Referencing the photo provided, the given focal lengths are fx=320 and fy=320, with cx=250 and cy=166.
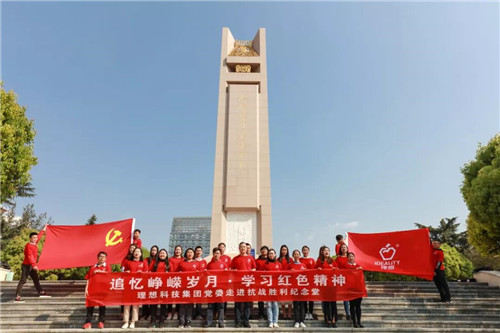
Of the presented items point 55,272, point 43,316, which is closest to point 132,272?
point 43,316

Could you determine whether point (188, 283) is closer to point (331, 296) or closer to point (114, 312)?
point (114, 312)

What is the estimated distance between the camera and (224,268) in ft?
21.4

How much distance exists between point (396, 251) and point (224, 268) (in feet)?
15.1

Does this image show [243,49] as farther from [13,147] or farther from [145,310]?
[145,310]

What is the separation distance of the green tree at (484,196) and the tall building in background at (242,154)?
23.4 ft

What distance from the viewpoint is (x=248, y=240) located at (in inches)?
500

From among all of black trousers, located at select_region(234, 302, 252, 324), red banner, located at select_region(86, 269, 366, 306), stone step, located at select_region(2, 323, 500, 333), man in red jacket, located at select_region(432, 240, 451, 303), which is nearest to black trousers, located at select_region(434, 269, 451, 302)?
man in red jacket, located at select_region(432, 240, 451, 303)

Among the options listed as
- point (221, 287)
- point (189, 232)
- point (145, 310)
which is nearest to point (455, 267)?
point (221, 287)

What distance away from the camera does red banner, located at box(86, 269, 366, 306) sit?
6.02m

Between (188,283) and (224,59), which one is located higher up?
(224,59)

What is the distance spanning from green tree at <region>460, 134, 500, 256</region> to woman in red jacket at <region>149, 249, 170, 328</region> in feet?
32.2

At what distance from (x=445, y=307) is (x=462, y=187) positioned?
6.50m

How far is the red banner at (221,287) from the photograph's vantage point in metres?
6.02

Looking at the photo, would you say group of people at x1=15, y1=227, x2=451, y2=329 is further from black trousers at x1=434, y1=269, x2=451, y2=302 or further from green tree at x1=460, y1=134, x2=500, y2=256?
green tree at x1=460, y1=134, x2=500, y2=256
